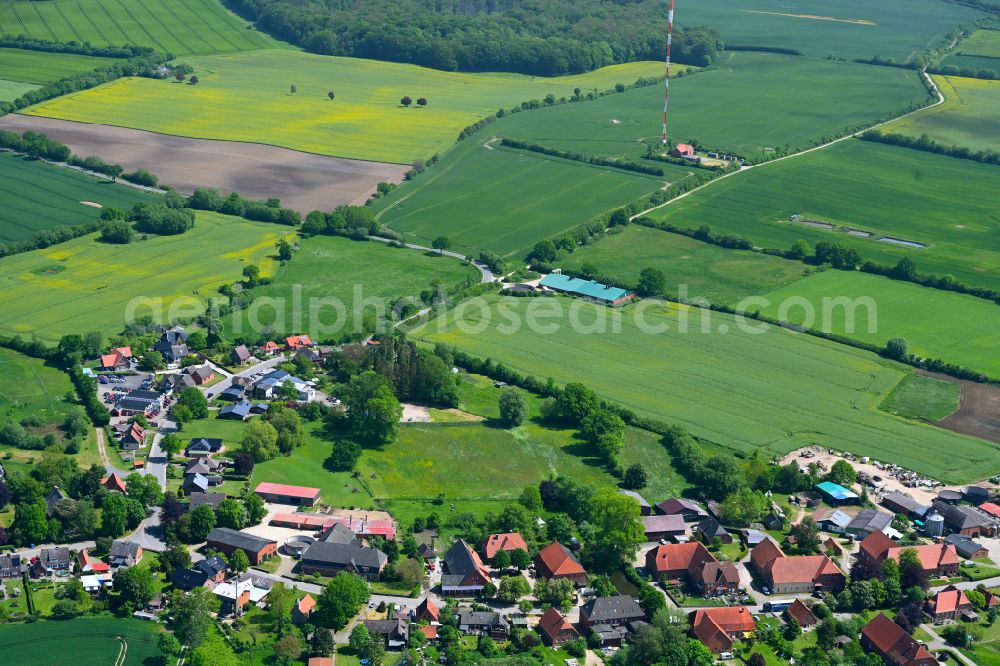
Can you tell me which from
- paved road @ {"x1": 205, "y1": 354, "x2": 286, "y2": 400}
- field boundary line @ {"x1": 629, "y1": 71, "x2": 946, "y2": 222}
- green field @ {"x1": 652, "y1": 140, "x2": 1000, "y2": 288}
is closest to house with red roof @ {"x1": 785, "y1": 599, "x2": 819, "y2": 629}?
paved road @ {"x1": 205, "y1": 354, "x2": 286, "y2": 400}

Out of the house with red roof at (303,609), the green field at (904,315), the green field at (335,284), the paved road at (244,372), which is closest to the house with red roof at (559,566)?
the house with red roof at (303,609)

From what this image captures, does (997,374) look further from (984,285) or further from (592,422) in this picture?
(592,422)

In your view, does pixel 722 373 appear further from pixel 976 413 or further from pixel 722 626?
pixel 722 626

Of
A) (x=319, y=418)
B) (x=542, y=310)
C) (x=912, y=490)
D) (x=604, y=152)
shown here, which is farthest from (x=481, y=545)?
(x=604, y=152)

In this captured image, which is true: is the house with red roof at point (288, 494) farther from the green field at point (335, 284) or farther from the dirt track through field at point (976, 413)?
the dirt track through field at point (976, 413)

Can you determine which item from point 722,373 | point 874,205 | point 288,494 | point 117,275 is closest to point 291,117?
point 117,275

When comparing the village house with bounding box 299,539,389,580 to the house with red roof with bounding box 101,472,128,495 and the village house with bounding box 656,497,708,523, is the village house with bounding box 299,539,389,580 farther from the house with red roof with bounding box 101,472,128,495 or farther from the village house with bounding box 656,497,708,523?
the village house with bounding box 656,497,708,523

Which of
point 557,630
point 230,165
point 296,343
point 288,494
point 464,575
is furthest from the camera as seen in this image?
point 230,165
